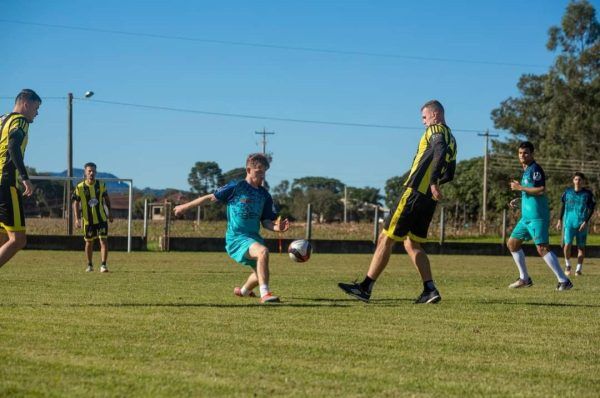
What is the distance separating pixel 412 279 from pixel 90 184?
6.50m

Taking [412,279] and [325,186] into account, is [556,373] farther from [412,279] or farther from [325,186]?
[325,186]

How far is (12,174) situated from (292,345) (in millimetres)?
4144

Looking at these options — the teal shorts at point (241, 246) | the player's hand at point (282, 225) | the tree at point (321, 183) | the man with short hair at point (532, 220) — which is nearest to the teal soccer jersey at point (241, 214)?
the teal shorts at point (241, 246)

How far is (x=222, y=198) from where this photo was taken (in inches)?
373

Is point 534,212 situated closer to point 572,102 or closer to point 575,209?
point 575,209

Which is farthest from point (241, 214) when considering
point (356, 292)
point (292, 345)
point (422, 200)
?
point (292, 345)

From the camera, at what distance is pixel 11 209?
8.82 metres

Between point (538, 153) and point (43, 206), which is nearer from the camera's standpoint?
point (43, 206)

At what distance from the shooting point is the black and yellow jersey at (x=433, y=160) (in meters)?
9.40

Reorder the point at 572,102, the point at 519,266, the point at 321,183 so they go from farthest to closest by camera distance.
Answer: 1. the point at 321,183
2. the point at 572,102
3. the point at 519,266

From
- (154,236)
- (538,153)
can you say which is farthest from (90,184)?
(538,153)

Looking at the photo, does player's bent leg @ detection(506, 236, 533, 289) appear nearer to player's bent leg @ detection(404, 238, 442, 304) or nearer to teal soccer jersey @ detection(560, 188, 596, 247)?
player's bent leg @ detection(404, 238, 442, 304)

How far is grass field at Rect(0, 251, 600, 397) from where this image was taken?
15.4 feet

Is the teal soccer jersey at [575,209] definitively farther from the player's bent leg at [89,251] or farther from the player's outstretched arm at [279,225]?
the player's outstretched arm at [279,225]
